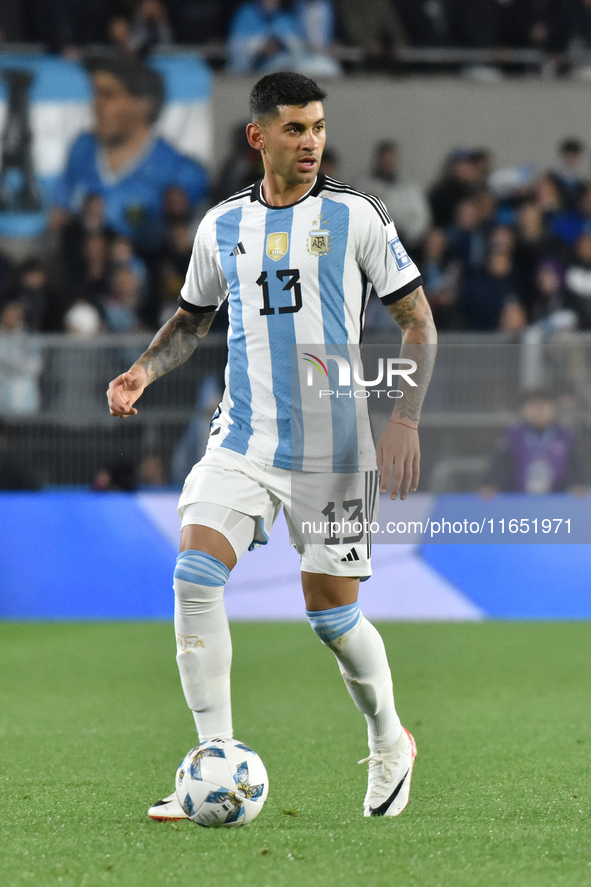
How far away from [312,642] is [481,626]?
1.44m

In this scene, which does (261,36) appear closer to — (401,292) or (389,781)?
(401,292)

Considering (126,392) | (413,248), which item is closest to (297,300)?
(126,392)

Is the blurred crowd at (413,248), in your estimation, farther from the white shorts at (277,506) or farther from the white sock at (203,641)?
the white sock at (203,641)

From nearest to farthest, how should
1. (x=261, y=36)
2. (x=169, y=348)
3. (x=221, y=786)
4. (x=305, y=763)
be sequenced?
(x=221, y=786) → (x=169, y=348) → (x=305, y=763) → (x=261, y=36)

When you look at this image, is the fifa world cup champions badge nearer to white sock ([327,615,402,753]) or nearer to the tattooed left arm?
the tattooed left arm

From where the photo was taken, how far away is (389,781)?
3.92m

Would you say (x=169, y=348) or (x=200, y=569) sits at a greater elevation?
(x=169, y=348)

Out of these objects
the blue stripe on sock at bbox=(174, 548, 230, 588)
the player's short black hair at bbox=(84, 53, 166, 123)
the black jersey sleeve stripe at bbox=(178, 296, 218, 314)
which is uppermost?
the player's short black hair at bbox=(84, 53, 166, 123)

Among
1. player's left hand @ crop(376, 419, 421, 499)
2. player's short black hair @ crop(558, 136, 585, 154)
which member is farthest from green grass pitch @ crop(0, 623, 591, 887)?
player's short black hair @ crop(558, 136, 585, 154)

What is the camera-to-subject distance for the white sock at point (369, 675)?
12.8 feet

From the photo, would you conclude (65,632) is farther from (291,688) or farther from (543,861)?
(543,861)

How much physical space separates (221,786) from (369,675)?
65 centimetres

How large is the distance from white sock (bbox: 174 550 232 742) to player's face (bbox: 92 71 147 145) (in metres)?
10.4

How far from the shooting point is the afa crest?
12.7 feet
